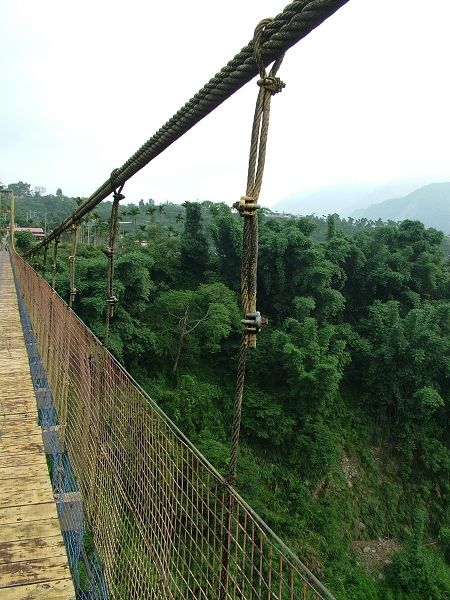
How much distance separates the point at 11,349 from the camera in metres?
3.34

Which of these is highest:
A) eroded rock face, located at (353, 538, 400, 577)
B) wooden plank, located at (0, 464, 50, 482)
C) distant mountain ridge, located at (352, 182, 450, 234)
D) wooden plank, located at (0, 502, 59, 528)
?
distant mountain ridge, located at (352, 182, 450, 234)

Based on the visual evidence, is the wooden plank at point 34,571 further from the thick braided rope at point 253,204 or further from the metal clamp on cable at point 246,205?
the metal clamp on cable at point 246,205

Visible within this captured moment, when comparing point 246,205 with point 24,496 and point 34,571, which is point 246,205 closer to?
point 34,571

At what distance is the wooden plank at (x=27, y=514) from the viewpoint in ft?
4.55

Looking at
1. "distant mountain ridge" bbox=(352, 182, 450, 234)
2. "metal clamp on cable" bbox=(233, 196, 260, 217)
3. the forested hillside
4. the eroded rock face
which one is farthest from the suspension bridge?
A: "distant mountain ridge" bbox=(352, 182, 450, 234)

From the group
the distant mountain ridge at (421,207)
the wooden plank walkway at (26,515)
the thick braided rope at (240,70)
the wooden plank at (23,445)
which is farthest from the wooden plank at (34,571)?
the distant mountain ridge at (421,207)

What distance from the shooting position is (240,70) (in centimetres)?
95

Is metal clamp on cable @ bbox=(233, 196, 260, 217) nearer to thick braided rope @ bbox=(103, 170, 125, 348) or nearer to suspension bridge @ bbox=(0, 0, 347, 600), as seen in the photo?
suspension bridge @ bbox=(0, 0, 347, 600)

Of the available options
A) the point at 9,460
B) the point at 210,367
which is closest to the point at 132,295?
the point at 210,367

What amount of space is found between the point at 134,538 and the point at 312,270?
12.0 metres

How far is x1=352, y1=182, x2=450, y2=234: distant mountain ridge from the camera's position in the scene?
164 metres

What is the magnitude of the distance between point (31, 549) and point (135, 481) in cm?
31

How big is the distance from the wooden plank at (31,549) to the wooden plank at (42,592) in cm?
10

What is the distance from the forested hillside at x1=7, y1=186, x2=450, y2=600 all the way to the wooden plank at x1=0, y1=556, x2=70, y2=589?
7653mm
